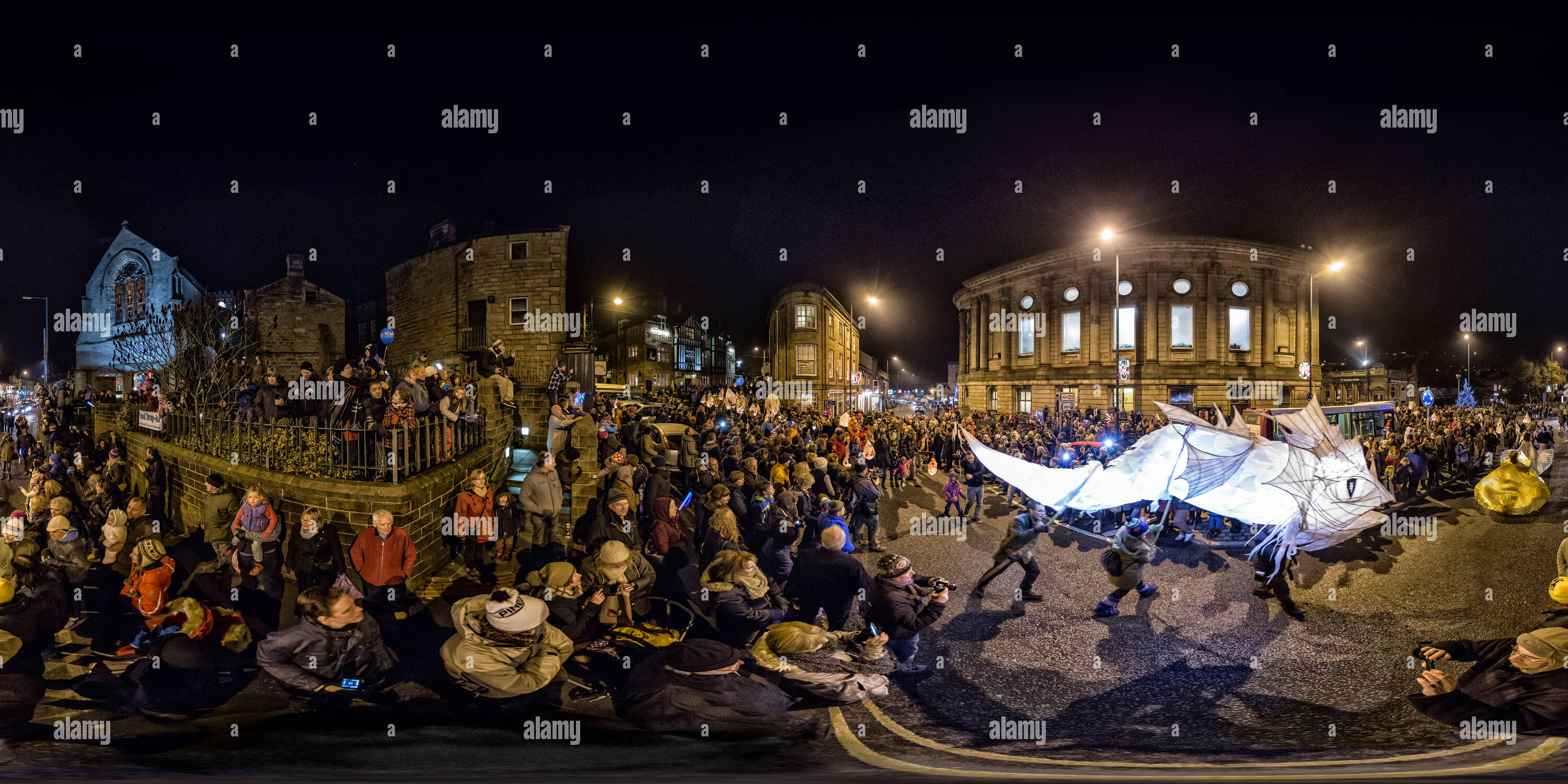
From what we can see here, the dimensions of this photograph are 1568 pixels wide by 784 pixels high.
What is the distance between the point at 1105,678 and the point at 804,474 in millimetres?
5227

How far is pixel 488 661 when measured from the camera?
4.84 m

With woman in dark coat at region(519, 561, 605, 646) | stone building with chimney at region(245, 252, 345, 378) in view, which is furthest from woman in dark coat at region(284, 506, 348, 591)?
stone building with chimney at region(245, 252, 345, 378)

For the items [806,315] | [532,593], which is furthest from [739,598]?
[806,315]

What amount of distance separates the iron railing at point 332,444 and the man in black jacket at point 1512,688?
11.0 meters

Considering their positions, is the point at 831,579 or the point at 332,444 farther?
the point at 332,444

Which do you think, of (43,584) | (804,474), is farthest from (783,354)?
(43,584)

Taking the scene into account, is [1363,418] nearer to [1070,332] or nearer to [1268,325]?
[1070,332]

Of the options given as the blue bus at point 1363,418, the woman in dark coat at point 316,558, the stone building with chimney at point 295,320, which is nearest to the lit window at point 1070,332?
the blue bus at point 1363,418

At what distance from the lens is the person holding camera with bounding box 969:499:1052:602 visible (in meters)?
7.21

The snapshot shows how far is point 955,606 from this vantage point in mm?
7066

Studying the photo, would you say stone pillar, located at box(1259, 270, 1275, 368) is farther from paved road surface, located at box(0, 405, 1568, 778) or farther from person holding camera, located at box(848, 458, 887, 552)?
person holding camera, located at box(848, 458, 887, 552)

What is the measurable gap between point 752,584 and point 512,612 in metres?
2.33

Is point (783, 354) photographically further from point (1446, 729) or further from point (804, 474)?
point (1446, 729)

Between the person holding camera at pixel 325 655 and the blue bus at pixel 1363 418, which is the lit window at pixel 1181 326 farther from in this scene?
the person holding camera at pixel 325 655
